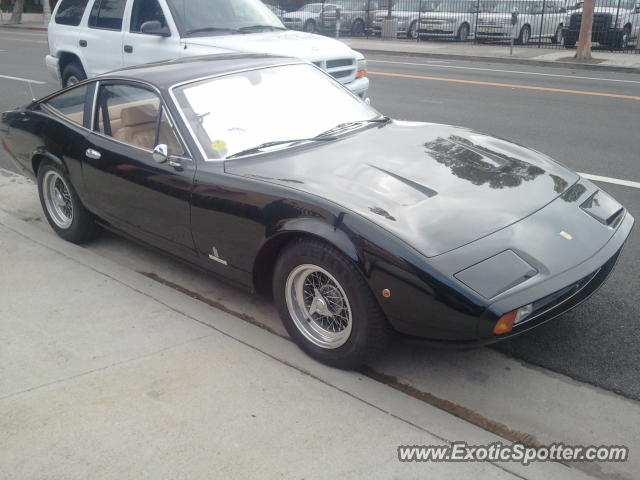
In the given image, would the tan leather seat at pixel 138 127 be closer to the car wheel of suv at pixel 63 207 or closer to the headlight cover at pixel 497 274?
the car wheel of suv at pixel 63 207

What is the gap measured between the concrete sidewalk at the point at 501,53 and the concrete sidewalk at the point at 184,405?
15050 mm

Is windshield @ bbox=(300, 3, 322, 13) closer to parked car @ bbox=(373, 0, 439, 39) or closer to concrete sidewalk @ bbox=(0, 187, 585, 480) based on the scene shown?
parked car @ bbox=(373, 0, 439, 39)

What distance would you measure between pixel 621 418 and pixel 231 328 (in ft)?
6.84

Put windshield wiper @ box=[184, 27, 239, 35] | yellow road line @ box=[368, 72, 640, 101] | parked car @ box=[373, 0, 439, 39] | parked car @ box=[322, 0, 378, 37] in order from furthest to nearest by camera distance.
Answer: parked car @ box=[322, 0, 378, 37], parked car @ box=[373, 0, 439, 39], yellow road line @ box=[368, 72, 640, 101], windshield wiper @ box=[184, 27, 239, 35]

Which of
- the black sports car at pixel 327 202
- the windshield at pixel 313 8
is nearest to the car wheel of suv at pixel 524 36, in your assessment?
the windshield at pixel 313 8

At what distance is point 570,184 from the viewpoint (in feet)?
12.7

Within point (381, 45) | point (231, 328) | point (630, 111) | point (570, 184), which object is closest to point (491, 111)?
point (630, 111)

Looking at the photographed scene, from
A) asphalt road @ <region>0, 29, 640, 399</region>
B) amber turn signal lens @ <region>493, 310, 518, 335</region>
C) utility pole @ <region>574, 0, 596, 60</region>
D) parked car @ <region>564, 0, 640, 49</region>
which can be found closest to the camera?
amber turn signal lens @ <region>493, 310, 518, 335</region>

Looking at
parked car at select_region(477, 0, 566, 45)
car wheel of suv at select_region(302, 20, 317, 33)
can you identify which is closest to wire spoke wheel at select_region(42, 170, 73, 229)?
parked car at select_region(477, 0, 566, 45)

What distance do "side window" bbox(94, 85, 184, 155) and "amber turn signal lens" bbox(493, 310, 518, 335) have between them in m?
2.14

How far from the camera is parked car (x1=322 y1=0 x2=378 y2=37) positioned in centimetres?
2616

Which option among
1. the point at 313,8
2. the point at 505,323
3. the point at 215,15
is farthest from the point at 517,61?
the point at 505,323

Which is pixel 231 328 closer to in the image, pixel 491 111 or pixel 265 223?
pixel 265 223

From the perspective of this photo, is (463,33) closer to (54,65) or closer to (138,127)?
(54,65)
